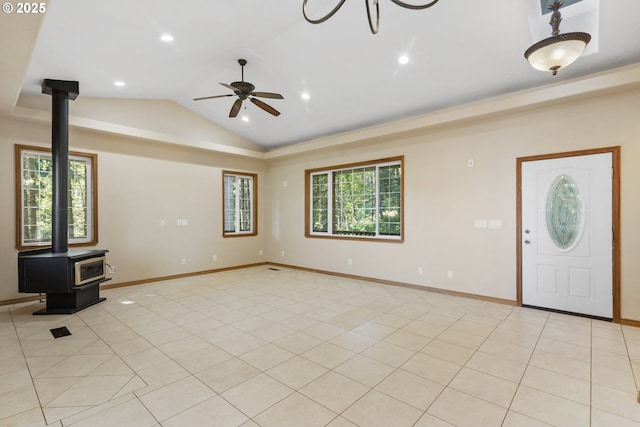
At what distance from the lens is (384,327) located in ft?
11.7

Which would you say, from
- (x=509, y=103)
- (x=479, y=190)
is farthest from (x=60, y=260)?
(x=509, y=103)

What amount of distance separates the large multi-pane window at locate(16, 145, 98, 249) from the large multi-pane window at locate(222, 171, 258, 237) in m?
2.58

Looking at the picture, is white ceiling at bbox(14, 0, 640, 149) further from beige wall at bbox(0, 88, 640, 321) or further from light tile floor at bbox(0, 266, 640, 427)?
light tile floor at bbox(0, 266, 640, 427)

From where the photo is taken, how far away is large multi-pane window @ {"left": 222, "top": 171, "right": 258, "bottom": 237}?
24.0 ft

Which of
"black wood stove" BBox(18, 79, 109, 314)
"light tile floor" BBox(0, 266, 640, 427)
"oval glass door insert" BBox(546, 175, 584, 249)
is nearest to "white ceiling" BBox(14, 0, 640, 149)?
"black wood stove" BBox(18, 79, 109, 314)

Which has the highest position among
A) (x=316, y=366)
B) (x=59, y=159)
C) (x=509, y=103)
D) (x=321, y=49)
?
(x=321, y=49)

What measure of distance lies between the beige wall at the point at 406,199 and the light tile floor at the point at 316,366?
795 millimetres

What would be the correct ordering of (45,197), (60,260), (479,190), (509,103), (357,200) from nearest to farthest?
(60,260), (509,103), (479,190), (45,197), (357,200)

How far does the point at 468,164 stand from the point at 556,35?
247 centimetres

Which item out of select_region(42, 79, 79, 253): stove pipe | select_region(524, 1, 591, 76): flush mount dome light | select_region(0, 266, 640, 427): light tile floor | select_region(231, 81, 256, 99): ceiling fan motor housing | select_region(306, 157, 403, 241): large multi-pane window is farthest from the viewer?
select_region(306, 157, 403, 241): large multi-pane window

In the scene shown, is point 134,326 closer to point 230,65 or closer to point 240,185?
point 230,65

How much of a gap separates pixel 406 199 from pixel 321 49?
→ 2.92m

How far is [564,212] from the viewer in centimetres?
402

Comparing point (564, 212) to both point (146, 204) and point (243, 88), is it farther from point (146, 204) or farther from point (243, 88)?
point (146, 204)
